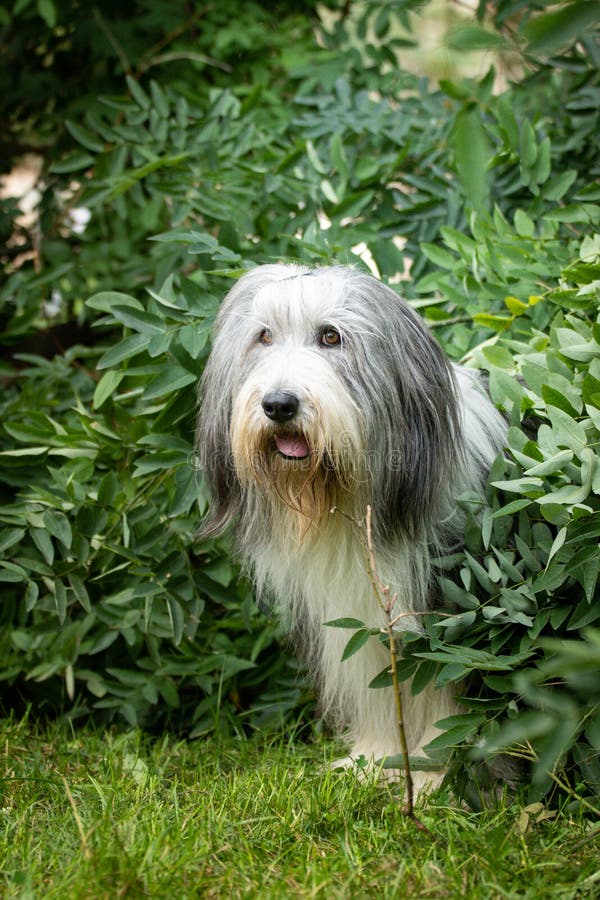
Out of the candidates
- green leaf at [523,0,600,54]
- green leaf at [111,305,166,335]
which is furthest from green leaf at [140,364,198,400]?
green leaf at [523,0,600,54]

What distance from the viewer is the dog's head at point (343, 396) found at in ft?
7.90

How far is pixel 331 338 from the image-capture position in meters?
2.52

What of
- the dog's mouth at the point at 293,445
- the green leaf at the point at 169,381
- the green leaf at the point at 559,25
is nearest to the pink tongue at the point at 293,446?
the dog's mouth at the point at 293,445

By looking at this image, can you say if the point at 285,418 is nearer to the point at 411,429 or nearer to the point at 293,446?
the point at 293,446

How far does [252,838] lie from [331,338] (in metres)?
1.13

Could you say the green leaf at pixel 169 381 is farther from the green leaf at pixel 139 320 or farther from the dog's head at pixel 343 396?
the dog's head at pixel 343 396

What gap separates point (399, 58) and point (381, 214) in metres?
1.36

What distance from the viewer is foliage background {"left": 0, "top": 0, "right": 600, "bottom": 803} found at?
8.11ft

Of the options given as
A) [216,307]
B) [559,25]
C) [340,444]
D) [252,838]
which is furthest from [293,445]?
[559,25]

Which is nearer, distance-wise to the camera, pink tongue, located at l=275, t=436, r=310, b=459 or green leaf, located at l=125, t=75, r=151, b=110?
pink tongue, located at l=275, t=436, r=310, b=459

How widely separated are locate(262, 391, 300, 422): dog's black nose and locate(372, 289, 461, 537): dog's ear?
0.88 ft

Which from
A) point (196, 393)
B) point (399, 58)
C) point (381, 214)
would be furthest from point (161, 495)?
point (399, 58)

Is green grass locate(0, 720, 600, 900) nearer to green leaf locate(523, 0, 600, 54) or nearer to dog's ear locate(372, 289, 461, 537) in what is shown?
dog's ear locate(372, 289, 461, 537)

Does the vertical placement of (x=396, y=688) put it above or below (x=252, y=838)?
above
